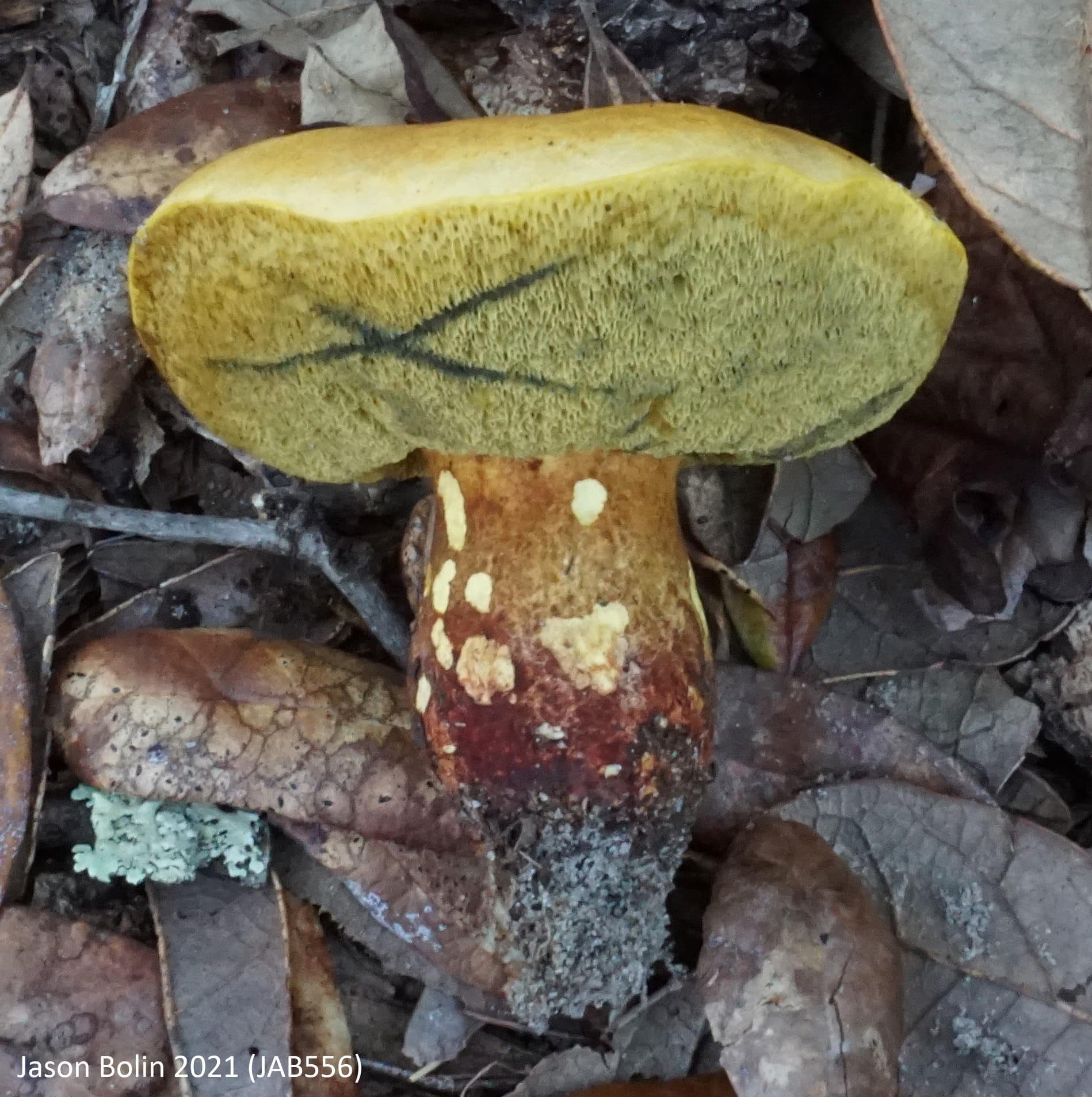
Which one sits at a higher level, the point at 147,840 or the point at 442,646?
the point at 442,646

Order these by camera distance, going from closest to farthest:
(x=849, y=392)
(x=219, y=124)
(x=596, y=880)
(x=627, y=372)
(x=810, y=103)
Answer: (x=627, y=372), (x=849, y=392), (x=596, y=880), (x=219, y=124), (x=810, y=103)

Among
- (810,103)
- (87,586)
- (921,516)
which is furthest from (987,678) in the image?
(87,586)

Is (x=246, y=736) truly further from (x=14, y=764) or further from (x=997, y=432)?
(x=997, y=432)

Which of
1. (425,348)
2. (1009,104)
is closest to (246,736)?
(425,348)

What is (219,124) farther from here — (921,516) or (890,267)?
(921,516)

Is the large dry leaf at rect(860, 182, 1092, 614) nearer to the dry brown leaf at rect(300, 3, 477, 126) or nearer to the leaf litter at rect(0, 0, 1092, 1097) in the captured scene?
the leaf litter at rect(0, 0, 1092, 1097)

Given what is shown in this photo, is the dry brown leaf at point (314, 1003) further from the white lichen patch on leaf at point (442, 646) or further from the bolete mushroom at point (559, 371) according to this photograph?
the white lichen patch on leaf at point (442, 646)

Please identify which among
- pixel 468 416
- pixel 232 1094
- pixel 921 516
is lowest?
pixel 232 1094
